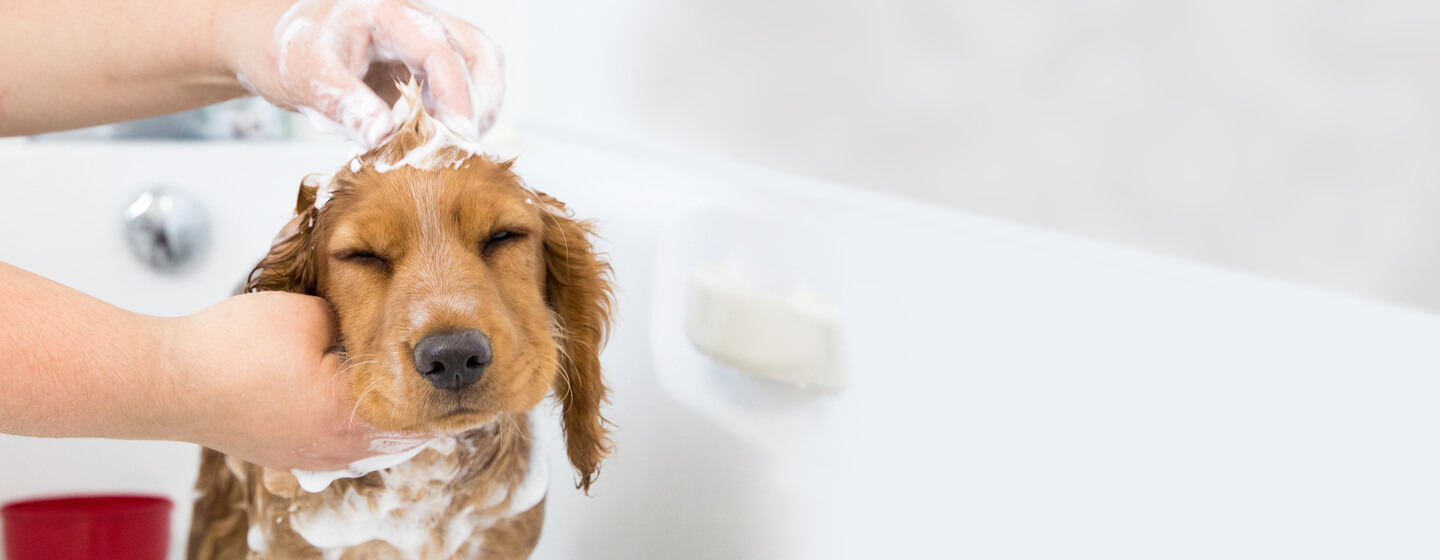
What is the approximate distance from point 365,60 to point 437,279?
0.94ft

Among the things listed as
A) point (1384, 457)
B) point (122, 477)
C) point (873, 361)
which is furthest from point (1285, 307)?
point (122, 477)

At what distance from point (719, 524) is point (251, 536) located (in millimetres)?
383

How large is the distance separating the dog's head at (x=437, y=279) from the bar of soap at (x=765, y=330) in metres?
0.10

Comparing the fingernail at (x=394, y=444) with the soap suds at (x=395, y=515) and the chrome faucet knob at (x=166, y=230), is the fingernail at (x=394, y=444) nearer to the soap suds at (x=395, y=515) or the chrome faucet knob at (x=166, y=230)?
the soap suds at (x=395, y=515)

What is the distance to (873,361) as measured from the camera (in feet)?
2.31

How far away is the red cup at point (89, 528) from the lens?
2.90 feet

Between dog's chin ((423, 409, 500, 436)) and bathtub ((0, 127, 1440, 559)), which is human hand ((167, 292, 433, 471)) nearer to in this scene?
dog's chin ((423, 409, 500, 436))

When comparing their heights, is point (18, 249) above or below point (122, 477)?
above

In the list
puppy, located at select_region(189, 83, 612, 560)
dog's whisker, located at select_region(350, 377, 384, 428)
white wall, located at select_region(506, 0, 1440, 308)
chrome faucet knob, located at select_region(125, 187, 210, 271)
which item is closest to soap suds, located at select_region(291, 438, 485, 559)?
puppy, located at select_region(189, 83, 612, 560)

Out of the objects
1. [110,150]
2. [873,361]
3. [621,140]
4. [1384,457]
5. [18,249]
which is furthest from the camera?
[621,140]

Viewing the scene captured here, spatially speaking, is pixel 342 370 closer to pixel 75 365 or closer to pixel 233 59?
pixel 75 365

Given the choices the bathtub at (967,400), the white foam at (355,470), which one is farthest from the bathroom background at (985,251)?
the white foam at (355,470)

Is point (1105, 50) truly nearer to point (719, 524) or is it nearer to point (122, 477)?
point (719, 524)

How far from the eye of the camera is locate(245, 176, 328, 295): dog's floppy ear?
65 centimetres
